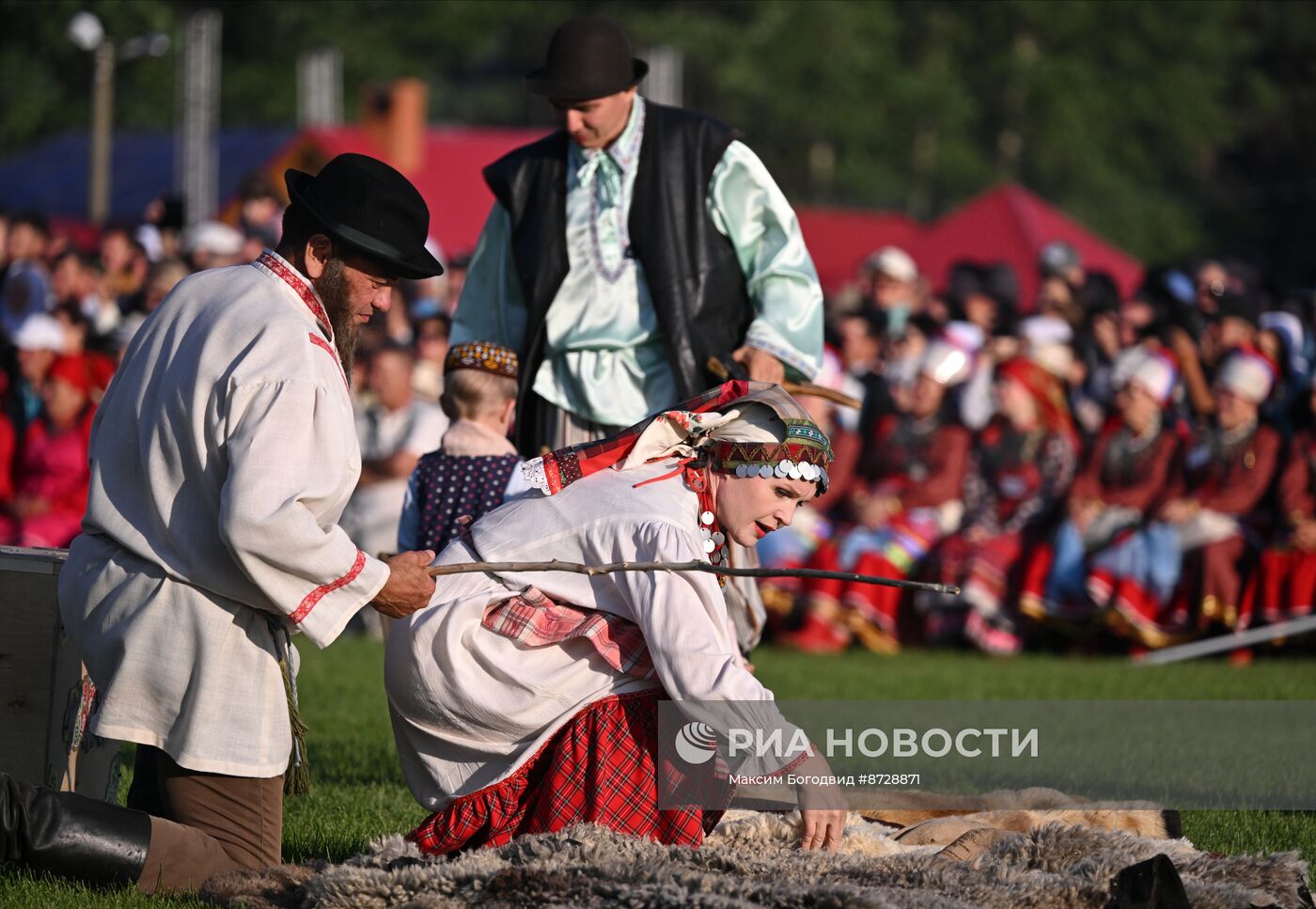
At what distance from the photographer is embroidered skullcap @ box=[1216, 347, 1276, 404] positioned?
33.9 ft

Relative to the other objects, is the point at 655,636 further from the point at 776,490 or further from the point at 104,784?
the point at 104,784

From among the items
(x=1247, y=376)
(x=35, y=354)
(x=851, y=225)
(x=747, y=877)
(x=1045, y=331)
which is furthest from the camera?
(x=851, y=225)

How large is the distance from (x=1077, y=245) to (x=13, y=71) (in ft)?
80.3

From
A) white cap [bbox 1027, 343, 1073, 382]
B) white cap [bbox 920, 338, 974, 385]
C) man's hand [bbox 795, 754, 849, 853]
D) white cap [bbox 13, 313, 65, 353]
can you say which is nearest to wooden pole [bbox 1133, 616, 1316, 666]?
white cap [bbox 1027, 343, 1073, 382]

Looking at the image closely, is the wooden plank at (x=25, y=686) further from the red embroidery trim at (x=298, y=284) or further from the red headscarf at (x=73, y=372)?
the red headscarf at (x=73, y=372)

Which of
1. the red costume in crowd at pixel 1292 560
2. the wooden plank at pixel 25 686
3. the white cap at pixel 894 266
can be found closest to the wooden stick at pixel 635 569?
the wooden plank at pixel 25 686

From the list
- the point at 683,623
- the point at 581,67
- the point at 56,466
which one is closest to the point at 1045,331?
the point at 56,466

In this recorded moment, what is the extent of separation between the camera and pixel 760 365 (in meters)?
5.76

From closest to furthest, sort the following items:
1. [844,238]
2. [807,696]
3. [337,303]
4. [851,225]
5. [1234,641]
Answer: [337,303] → [807,696] → [1234,641] → [844,238] → [851,225]

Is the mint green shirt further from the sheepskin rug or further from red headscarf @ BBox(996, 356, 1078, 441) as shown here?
red headscarf @ BBox(996, 356, 1078, 441)

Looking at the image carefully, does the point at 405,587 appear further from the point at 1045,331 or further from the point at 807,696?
the point at 1045,331

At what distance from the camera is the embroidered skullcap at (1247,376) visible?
1032 cm

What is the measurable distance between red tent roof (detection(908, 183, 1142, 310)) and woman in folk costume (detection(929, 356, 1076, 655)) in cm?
833

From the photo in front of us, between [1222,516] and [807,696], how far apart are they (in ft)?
11.1
